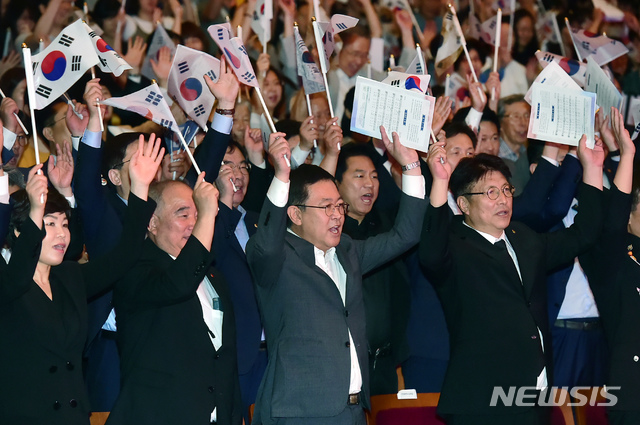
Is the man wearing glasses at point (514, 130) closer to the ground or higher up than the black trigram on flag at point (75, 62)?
closer to the ground

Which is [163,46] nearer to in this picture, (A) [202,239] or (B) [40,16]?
(B) [40,16]

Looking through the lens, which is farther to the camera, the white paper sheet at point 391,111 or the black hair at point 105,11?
the black hair at point 105,11

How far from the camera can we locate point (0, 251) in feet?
11.9

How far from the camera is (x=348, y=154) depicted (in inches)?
198

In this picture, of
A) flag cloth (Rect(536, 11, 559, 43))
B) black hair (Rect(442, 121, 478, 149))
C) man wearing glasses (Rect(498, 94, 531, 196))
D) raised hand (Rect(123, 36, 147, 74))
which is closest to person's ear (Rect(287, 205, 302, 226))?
black hair (Rect(442, 121, 478, 149))

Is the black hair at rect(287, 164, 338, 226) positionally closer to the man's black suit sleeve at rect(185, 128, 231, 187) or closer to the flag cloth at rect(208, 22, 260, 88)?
the man's black suit sleeve at rect(185, 128, 231, 187)

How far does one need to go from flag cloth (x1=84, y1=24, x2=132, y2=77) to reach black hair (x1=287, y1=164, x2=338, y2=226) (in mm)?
1068

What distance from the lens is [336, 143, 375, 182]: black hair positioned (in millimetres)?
4980

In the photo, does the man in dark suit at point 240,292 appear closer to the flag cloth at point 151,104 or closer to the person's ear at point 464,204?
the flag cloth at point 151,104

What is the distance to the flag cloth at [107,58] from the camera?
457cm

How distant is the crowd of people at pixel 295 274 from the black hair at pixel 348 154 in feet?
0.06

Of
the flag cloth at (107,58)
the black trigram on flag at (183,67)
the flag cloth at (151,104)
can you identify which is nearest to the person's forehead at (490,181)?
the flag cloth at (151,104)

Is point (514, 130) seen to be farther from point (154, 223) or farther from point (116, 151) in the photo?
point (154, 223)

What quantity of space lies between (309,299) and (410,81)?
58.7 inches
